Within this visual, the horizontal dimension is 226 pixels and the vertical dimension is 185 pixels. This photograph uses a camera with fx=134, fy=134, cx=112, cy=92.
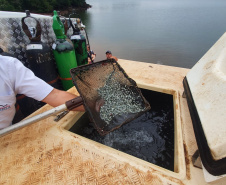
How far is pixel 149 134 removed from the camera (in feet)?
6.33

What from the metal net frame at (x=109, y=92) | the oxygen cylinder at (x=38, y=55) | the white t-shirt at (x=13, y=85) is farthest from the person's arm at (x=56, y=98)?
the oxygen cylinder at (x=38, y=55)

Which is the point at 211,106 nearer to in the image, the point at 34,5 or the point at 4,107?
the point at 4,107

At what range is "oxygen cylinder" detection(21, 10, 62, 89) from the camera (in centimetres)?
206

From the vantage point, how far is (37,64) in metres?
2.18

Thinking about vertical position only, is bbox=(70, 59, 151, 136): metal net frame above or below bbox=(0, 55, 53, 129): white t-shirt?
below

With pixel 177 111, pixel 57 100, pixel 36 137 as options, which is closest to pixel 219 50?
pixel 177 111

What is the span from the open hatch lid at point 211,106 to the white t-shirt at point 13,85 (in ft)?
4.35

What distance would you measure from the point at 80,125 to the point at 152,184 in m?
1.14

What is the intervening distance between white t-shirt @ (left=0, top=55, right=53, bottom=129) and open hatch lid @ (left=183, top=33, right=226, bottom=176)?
1326 mm

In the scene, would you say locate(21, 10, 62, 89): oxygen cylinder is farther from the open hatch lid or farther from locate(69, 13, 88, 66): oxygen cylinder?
the open hatch lid

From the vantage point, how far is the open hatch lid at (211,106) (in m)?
0.83

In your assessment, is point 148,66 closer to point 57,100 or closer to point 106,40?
point 57,100

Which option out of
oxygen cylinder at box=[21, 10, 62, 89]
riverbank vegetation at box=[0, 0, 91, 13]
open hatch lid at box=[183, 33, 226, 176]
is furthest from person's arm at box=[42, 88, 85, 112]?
riverbank vegetation at box=[0, 0, 91, 13]

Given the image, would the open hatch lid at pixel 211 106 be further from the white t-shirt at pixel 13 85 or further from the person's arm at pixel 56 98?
the white t-shirt at pixel 13 85
